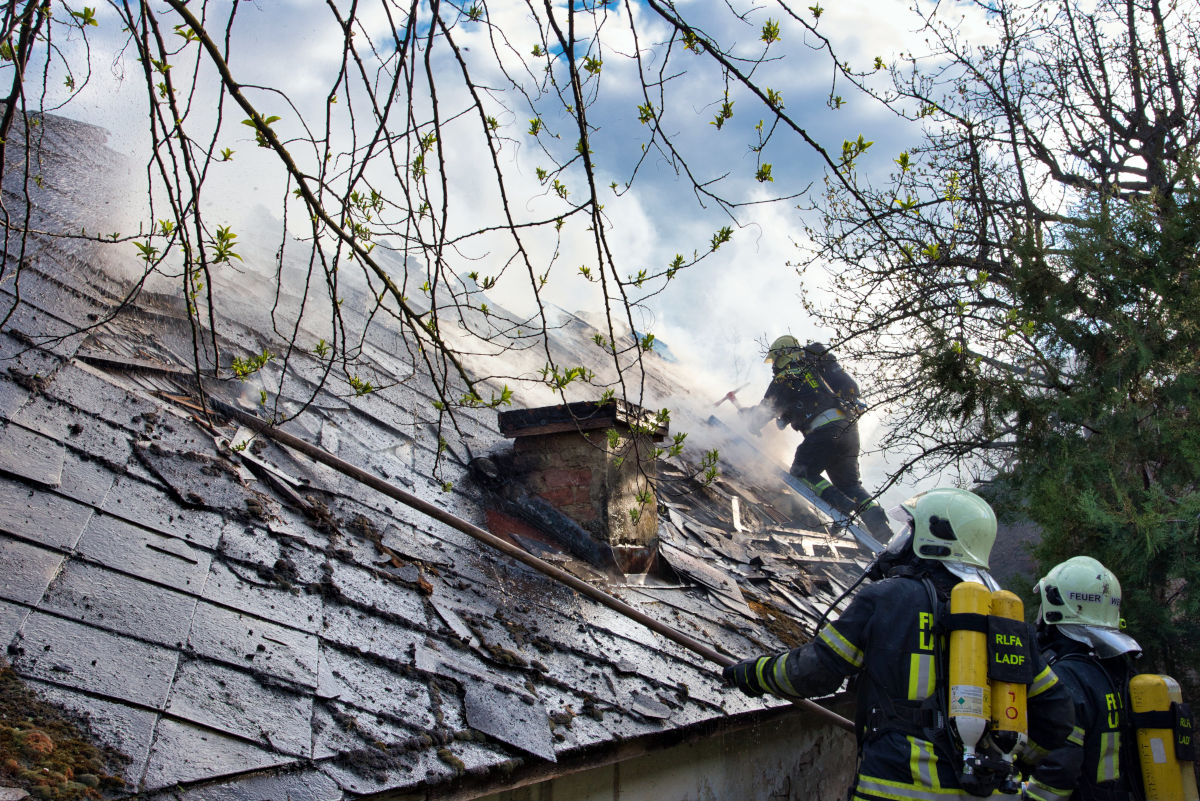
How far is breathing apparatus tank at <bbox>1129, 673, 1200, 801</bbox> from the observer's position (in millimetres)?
3809

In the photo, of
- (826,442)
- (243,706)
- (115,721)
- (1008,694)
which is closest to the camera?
(115,721)

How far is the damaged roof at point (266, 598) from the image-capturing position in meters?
2.20

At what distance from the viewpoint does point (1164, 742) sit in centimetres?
387

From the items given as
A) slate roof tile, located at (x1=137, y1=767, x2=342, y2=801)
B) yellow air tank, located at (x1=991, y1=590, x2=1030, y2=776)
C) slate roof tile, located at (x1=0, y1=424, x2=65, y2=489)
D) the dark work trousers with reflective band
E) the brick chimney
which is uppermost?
the dark work trousers with reflective band

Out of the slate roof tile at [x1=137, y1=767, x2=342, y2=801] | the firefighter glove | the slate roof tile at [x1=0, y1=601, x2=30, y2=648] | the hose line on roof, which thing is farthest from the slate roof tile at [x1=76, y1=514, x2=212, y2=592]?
the firefighter glove

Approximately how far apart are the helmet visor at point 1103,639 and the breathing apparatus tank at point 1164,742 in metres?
0.21

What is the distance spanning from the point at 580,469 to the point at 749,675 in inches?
74.9

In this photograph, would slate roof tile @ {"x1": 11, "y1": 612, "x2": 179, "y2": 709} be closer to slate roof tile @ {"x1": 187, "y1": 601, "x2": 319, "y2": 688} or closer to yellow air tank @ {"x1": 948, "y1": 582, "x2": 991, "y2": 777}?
slate roof tile @ {"x1": 187, "y1": 601, "x2": 319, "y2": 688}

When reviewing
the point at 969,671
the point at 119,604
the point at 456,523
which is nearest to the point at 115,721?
the point at 119,604

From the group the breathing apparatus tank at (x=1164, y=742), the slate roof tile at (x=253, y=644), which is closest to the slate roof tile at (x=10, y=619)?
the slate roof tile at (x=253, y=644)

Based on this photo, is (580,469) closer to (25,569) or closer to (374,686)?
(374,686)

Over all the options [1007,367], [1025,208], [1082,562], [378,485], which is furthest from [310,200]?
[1025,208]

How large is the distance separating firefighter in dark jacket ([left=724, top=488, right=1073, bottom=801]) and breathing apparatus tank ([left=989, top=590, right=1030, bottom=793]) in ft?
0.41

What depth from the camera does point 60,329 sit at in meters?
3.64
